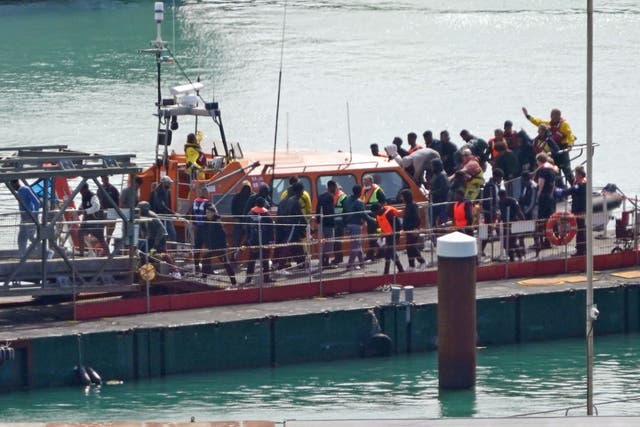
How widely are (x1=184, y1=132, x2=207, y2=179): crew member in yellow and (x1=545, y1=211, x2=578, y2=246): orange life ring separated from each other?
518 cm

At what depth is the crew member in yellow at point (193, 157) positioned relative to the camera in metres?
24.8

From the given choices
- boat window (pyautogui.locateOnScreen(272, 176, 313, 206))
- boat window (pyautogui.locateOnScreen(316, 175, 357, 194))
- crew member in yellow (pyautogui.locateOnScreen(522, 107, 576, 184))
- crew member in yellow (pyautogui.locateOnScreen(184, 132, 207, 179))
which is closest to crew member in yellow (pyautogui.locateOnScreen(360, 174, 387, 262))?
boat window (pyautogui.locateOnScreen(316, 175, 357, 194))

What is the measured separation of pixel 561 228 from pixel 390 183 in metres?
2.60

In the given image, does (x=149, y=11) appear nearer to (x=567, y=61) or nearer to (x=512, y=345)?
(x=567, y=61)

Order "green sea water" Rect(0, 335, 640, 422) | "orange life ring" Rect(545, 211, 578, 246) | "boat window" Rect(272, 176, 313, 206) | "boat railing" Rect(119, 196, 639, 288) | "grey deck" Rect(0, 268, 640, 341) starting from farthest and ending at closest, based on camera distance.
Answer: "orange life ring" Rect(545, 211, 578, 246), "boat window" Rect(272, 176, 313, 206), "boat railing" Rect(119, 196, 639, 288), "grey deck" Rect(0, 268, 640, 341), "green sea water" Rect(0, 335, 640, 422)

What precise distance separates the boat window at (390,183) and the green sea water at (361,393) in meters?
2.84

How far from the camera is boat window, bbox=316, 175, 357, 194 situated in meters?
24.6

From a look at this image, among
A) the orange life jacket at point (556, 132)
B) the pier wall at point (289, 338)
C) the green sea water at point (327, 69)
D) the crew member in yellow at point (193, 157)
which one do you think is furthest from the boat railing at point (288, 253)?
the green sea water at point (327, 69)

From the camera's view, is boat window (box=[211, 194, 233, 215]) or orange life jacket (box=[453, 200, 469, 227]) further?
boat window (box=[211, 194, 233, 215])

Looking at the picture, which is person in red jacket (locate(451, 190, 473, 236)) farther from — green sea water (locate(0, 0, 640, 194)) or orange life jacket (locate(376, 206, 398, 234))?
green sea water (locate(0, 0, 640, 194))

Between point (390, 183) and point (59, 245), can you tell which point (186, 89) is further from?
point (59, 245)

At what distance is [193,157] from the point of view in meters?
25.1

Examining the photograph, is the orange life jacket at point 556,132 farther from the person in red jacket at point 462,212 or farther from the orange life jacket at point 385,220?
the orange life jacket at point 385,220

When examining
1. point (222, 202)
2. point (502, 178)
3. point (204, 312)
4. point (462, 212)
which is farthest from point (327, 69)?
point (204, 312)
